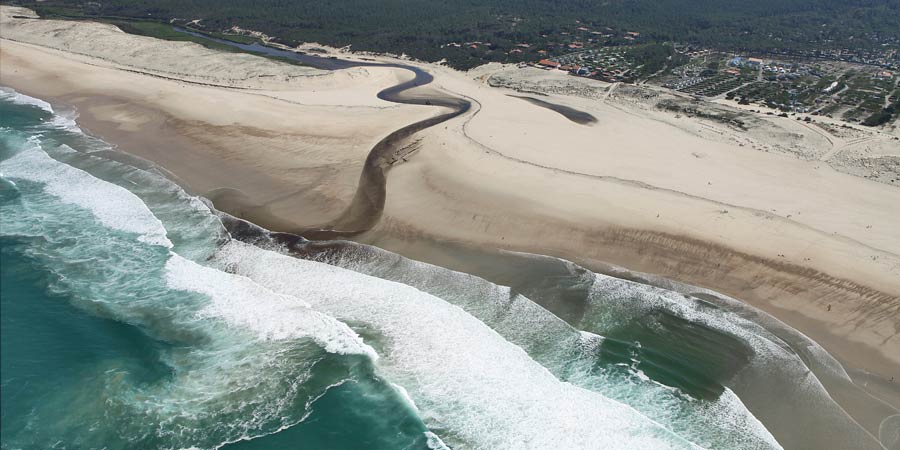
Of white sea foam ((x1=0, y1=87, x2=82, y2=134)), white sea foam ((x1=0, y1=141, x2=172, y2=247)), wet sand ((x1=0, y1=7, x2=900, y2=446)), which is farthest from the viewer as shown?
white sea foam ((x1=0, y1=87, x2=82, y2=134))

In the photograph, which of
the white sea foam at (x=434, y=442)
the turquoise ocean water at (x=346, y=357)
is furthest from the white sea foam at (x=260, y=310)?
the white sea foam at (x=434, y=442)

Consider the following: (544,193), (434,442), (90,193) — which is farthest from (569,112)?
(434,442)

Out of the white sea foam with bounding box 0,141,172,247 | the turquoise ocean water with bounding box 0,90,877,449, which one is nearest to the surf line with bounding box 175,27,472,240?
the turquoise ocean water with bounding box 0,90,877,449

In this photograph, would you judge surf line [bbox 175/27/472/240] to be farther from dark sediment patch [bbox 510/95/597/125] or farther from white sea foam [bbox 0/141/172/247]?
white sea foam [bbox 0/141/172/247]

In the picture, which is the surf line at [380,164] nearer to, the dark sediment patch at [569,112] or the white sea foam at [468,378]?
the white sea foam at [468,378]

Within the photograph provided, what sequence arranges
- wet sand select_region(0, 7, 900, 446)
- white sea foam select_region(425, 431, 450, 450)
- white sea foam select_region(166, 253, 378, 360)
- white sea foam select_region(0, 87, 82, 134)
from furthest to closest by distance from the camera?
1. white sea foam select_region(0, 87, 82, 134)
2. wet sand select_region(0, 7, 900, 446)
3. white sea foam select_region(166, 253, 378, 360)
4. white sea foam select_region(425, 431, 450, 450)

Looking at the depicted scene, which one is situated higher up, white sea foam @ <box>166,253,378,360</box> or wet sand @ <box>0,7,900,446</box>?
wet sand @ <box>0,7,900,446</box>

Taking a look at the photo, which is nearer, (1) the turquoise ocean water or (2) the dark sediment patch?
(1) the turquoise ocean water
